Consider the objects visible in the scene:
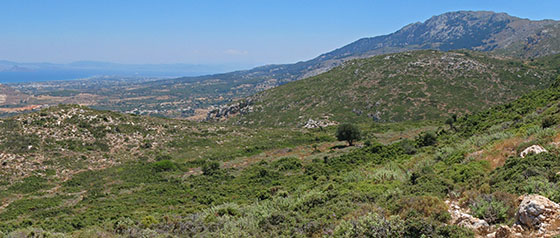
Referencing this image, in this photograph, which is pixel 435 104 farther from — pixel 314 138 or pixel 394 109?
pixel 314 138

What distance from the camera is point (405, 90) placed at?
72812 mm

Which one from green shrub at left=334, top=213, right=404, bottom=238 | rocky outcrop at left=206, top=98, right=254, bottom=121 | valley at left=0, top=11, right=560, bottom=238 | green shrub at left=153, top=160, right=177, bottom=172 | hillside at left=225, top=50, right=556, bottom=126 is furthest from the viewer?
rocky outcrop at left=206, top=98, right=254, bottom=121

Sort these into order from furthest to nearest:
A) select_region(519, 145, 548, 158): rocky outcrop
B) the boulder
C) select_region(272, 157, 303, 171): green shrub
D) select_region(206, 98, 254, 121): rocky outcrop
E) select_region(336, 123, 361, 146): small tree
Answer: select_region(206, 98, 254, 121): rocky outcrop
select_region(336, 123, 361, 146): small tree
select_region(272, 157, 303, 171): green shrub
select_region(519, 145, 548, 158): rocky outcrop
the boulder

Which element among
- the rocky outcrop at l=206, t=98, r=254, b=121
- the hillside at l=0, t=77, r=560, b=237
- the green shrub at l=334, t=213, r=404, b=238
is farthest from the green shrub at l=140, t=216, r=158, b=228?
the rocky outcrop at l=206, t=98, r=254, b=121

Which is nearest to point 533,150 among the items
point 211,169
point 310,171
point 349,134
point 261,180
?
point 310,171

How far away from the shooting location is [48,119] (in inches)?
1515

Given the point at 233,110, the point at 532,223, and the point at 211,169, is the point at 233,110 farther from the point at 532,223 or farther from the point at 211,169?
the point at 532,223

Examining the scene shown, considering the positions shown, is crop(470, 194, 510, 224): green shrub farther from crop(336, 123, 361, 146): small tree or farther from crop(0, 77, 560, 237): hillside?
crop(336, 123, 361, 146): small tree

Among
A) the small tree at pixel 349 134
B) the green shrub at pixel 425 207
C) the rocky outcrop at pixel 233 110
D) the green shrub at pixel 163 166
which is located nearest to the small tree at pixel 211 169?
the green shrub at pixel 163 166

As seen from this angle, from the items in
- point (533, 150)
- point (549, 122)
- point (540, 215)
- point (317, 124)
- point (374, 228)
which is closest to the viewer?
point (540, 215)

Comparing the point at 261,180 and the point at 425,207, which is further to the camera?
the point at 261,180

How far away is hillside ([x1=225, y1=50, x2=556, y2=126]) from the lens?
6588cm

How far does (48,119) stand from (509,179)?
48383 millimetres

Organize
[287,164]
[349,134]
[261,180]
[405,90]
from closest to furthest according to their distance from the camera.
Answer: [261,180]
[287,164]
[349,134]
[405,90]
